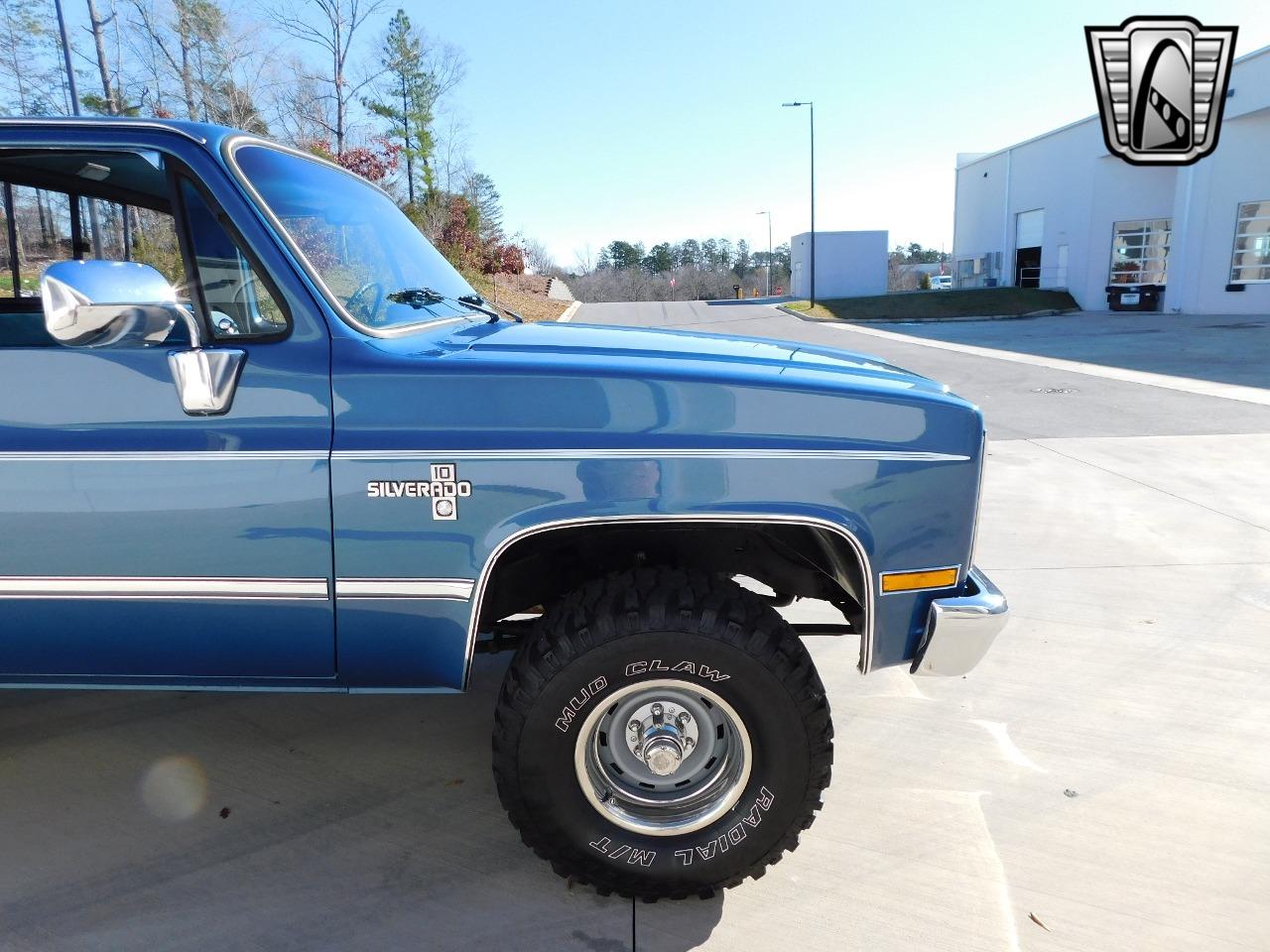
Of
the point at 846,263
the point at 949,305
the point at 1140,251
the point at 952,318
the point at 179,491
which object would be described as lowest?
→ the point at 952,318

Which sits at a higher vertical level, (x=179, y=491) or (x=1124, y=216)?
(x=1124, y=216)

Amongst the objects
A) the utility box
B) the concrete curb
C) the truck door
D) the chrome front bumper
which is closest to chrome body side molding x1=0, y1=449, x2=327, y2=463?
the truck door

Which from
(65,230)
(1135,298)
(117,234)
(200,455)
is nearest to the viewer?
(200,455)

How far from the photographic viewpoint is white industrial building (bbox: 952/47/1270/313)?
82.1 ft

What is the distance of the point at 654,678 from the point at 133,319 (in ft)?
5.04

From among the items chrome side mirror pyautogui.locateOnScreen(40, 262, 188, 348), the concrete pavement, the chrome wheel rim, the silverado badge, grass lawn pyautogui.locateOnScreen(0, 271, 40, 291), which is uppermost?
grass lawn pyautogui.locateOnScreen(0, 271, 40, 291)

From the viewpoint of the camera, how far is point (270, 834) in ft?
8.75

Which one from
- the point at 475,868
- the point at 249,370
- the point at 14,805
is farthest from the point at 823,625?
the point at 14,805

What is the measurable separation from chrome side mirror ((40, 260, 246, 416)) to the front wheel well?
2.66ft

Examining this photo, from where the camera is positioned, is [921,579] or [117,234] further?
[117,234]

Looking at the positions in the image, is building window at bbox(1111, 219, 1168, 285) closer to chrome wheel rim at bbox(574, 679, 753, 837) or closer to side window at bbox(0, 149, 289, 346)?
chrome wheel rim at bbox(574, 679, 753, 837)

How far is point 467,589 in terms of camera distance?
7.15 feet

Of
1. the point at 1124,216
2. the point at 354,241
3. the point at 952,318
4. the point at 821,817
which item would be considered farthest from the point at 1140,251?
the point at 354,241

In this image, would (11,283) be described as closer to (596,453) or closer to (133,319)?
(133,319)
